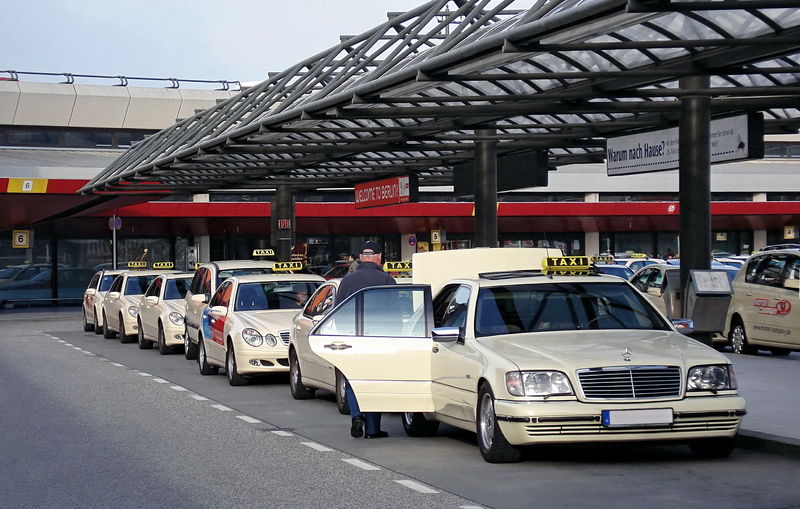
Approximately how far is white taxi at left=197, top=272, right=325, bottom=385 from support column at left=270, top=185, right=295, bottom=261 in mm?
18585

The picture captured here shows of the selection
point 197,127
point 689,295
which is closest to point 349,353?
point 689,295

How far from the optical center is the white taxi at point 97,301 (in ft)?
110

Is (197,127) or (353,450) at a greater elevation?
(197,127)

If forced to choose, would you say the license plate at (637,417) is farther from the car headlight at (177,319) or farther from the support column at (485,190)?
the car headlight at (177,319)

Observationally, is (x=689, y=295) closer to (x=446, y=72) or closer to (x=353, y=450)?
(x=446, y=72)

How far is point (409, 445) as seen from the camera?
12.4 m

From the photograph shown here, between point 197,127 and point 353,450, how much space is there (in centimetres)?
1954

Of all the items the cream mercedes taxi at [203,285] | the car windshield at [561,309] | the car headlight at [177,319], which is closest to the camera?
the car windshield at [561,309]

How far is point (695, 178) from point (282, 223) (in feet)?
78.7

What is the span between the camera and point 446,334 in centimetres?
1151

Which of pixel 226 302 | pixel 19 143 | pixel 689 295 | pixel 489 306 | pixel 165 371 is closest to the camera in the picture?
pixel 489 306

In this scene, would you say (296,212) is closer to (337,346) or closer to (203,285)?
(203,285)

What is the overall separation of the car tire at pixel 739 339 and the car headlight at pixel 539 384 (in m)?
12.5

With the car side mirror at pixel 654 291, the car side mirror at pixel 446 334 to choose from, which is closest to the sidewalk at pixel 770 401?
the car side mirror at pixel 446 334
